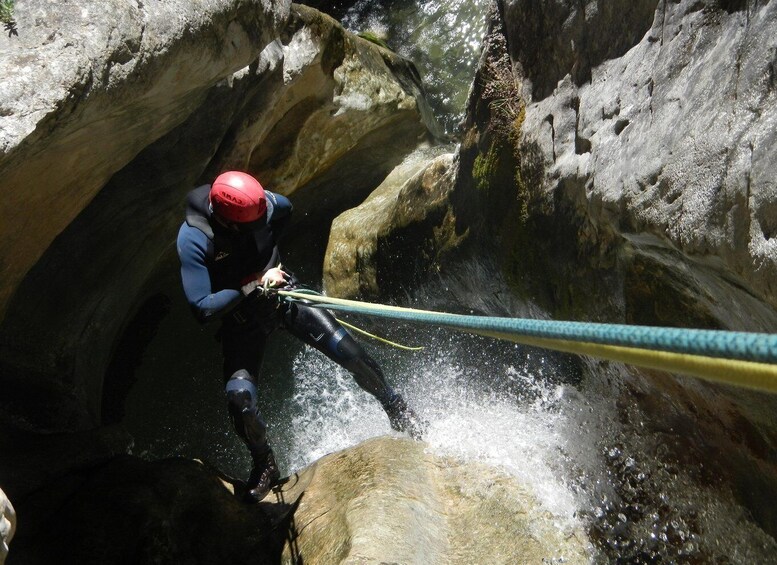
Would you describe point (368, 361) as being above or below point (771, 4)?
below

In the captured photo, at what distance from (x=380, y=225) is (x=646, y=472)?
3275 millimetres

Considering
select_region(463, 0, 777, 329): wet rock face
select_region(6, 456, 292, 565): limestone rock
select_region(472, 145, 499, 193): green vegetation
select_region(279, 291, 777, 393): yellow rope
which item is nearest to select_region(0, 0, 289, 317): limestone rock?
select_region(6, 456, 292, 565): limestone rock

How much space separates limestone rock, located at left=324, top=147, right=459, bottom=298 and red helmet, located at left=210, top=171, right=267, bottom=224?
6.04 feet

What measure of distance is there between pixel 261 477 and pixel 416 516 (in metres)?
1.41

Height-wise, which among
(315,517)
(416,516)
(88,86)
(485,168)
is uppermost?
(88,86)

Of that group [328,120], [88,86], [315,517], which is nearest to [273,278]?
[88,86]

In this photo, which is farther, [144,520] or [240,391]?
[240,391]

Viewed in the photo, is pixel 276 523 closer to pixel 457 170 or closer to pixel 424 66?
pixel 457 170

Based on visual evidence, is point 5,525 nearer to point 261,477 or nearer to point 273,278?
point 273,278

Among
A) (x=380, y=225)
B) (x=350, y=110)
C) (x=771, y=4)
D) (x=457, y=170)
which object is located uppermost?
(x=771, y=4)

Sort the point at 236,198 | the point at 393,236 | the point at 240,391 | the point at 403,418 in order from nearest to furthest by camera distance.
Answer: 1. the point at 236,198
2. the point at 240,391
3. the point at 403,418
4. the point at 393,236

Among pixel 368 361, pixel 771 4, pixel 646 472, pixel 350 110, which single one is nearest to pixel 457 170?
pixel 368 361

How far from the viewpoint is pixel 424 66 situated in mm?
9625

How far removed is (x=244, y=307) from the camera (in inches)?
173
